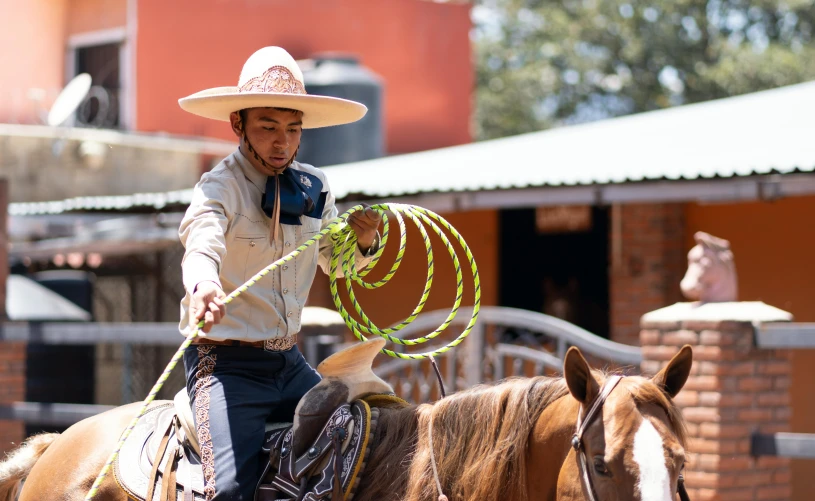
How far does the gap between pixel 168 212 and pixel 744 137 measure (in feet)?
19.9

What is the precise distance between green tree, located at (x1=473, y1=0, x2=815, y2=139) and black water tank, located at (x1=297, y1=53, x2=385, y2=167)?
1147 centimetres

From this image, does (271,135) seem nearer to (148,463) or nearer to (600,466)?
(148,463)

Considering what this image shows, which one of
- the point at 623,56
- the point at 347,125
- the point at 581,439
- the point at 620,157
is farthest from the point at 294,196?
Answer: the point at 623,56

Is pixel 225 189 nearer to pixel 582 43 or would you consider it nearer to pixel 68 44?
pixel 68 44

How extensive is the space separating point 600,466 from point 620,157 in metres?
7.55

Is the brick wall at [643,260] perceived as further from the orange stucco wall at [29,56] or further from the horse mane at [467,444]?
the orange stucco wall at [29,56]

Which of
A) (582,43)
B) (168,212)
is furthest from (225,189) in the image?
(582,43)

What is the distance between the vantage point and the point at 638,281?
1071 cm

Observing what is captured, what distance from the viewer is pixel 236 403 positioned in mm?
3773

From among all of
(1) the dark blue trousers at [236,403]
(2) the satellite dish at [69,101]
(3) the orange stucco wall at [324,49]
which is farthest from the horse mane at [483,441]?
(3) the orange stucco wall at [324,49]

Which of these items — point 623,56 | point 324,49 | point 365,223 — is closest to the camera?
point 365,223

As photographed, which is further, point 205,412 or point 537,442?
point 205,412

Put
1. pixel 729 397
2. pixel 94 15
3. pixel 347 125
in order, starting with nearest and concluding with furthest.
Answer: pixel 729 397 → pixel 347 125 → pixel 94 15

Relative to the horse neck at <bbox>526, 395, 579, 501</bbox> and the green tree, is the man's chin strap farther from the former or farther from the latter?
the green tree
